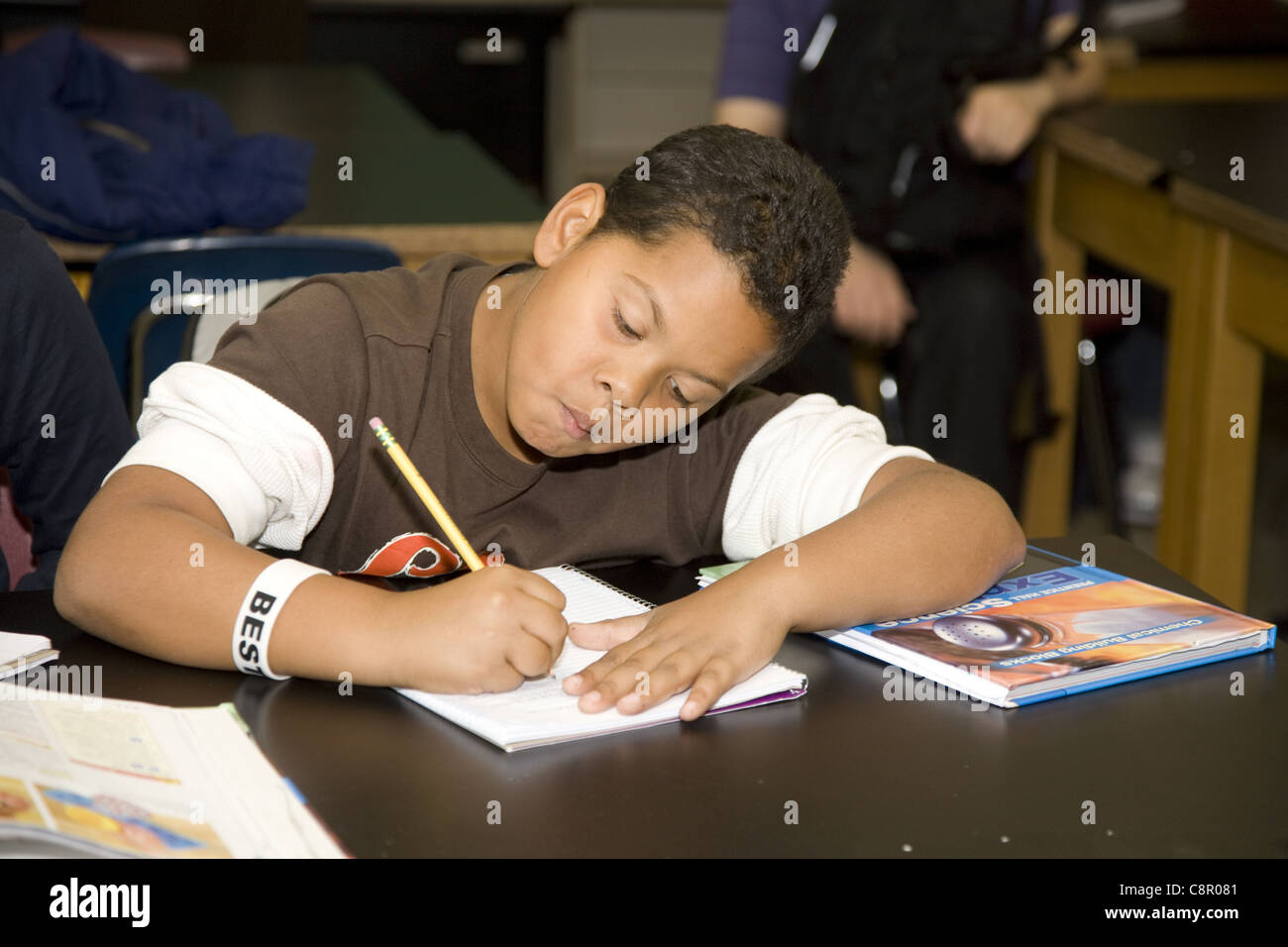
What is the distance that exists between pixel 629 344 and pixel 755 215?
0.13m

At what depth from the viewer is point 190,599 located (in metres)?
0.88

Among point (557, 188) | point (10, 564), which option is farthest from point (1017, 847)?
point (557, 188)

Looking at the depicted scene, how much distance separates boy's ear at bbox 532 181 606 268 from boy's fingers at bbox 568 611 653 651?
13.6 inches

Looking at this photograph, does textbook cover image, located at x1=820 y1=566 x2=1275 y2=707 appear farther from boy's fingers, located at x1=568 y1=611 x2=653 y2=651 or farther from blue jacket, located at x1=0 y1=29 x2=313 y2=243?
blue jacket, located at x1=0 y1=29 x2=313 y2=243

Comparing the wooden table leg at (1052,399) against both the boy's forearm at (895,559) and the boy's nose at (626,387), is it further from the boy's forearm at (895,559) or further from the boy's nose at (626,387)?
the boy's nose at (626,387)

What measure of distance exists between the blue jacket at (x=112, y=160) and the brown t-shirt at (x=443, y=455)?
1.01 m

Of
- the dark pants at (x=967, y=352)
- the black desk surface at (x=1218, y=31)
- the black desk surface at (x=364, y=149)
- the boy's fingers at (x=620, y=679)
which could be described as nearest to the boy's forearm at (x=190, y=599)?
the boy's fingers at (x=620, y=679)

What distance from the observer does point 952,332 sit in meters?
2.48

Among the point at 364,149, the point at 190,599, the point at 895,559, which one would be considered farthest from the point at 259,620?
the point at 364,149

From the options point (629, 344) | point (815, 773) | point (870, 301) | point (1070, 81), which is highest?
point (1070, 81)

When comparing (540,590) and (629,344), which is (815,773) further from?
(629,344)

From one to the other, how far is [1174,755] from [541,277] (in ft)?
1.92

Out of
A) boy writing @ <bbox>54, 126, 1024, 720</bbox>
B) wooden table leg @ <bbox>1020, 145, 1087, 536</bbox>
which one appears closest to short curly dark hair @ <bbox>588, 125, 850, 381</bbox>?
boy writing @ <bbox>54, 126, 1024, 720</bbox>

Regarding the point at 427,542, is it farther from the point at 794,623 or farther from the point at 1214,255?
the point at 1214,255
